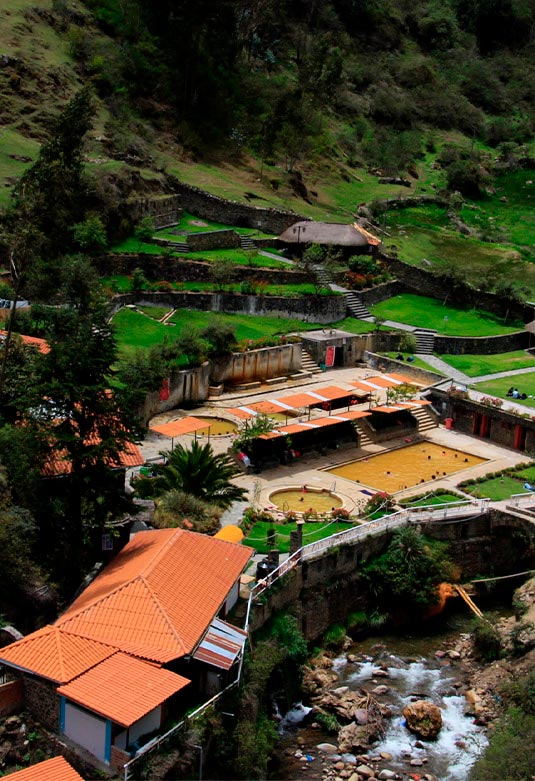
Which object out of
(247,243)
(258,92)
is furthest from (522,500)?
(258,92)

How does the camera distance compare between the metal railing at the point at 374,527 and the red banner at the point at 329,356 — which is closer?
the metal railing at the point at 374,527

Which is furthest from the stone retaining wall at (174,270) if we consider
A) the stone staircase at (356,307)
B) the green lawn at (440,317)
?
the green lawn at (440,317)

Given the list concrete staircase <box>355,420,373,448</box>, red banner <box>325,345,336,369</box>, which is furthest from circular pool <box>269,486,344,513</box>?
red banner <box>325,345,336,369</box>

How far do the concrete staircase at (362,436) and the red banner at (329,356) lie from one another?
7706mm

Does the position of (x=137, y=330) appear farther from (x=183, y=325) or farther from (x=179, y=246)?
(x=179, y=246)

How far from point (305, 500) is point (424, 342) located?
65.9ft

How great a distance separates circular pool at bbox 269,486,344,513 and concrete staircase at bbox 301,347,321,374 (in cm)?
1353

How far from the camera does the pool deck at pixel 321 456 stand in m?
43.2

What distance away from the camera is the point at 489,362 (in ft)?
192

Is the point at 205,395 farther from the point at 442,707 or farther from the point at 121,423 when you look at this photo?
the point at 442,707

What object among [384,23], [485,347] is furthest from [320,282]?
[384,23]

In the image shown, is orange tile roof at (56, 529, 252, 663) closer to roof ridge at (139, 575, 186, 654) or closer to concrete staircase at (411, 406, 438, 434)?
roof ridge at (139, 575, 186, 654)

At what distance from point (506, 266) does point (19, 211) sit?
35073 millimetres

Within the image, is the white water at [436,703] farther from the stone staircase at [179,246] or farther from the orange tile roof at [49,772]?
the stone staircase at [179,246]
